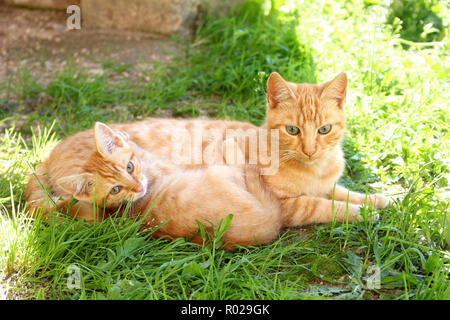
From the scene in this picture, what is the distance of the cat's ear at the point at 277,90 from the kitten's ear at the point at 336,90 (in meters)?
→ 0.24

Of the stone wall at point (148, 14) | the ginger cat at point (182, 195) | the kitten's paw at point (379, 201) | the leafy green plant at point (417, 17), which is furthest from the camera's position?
the stone wall at point (148, 14)

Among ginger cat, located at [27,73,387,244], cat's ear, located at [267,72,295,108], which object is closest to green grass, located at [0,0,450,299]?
ginger cat, located at [27,73,387,244]

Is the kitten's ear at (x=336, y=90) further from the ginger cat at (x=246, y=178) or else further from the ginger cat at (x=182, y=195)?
the ginger cat at (x=182, y=195)

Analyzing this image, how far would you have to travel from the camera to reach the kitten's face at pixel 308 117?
3.09 metres

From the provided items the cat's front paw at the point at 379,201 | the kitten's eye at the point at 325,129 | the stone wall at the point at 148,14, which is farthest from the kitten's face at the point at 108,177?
the stone wall at the point at 148,14

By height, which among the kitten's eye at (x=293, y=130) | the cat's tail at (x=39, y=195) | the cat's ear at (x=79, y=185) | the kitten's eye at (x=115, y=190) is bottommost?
the cat's tail at (x=39, y=195)

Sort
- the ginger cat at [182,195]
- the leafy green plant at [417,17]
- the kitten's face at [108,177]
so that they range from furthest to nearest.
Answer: the leafy green plant at [417,17], the kitten's face at [108,177], the ginger cat at [182,195]

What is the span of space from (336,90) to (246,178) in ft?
2.92

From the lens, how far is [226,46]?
5207 millimetres

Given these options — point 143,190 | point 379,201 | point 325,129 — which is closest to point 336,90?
point 325,129
